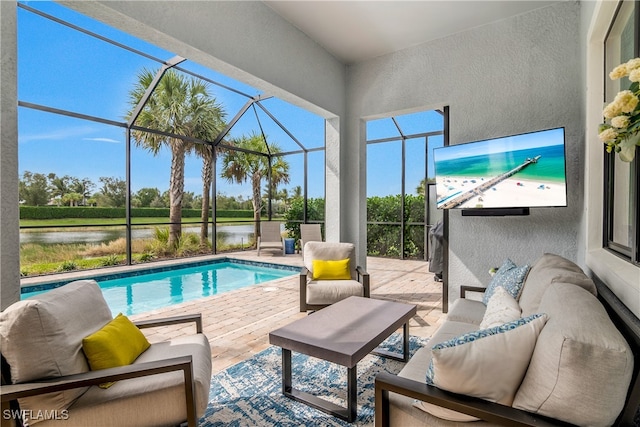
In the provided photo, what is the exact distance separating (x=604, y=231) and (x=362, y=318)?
2.03 metres

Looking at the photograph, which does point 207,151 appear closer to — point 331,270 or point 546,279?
point 331,270

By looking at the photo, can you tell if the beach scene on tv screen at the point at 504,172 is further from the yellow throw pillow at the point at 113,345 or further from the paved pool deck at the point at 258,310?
the yellow throw pillow at the point at 113,345

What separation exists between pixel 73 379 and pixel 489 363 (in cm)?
170

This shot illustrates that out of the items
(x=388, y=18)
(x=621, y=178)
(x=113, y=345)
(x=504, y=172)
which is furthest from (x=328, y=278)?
(x=388, y=18)

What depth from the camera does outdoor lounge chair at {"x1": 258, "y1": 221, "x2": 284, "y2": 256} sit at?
893 centimetres

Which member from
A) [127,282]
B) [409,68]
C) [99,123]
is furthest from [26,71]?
[409,68]

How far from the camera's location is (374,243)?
8562 millimetres

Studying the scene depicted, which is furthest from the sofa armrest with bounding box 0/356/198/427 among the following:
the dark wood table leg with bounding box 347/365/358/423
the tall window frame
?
the tall window frame

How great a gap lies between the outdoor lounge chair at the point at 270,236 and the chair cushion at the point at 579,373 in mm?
8059

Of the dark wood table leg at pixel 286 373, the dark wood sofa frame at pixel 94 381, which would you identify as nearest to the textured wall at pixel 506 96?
the dark wood table leg at pixel 286 373

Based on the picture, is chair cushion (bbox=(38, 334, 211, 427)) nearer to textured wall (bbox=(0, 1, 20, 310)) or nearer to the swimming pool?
textured wall (bbox=(0, 1, 20, 310))

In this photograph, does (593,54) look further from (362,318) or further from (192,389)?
(192,389)

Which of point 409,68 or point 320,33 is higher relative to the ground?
point 320,33

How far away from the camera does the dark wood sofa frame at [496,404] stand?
1017 mm
